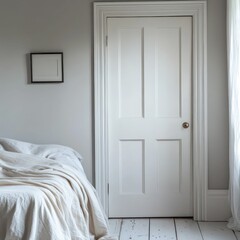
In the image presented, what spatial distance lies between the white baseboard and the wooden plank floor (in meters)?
0.08

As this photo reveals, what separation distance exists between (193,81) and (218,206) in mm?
1171

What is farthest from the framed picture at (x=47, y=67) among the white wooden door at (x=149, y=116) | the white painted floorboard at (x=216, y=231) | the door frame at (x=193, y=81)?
the white painted floorboard at (x=216, y=231)

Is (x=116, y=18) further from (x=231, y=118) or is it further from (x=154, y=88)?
(x=231, y=118)

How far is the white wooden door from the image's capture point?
379 cm

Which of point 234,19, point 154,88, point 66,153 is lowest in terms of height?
point 66,153

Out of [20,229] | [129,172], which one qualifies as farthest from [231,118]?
[20,229]

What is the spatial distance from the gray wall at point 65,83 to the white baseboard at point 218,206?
0.07 metres

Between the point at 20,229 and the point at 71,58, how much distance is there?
6.45 feet

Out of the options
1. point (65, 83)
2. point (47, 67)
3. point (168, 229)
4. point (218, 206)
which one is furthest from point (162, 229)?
point (47, 67)

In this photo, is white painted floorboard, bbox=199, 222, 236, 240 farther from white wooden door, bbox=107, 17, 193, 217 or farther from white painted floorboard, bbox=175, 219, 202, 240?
white wooden door, bbox=107, 17, 193, 217

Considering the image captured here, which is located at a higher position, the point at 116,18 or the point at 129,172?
the point at 116,18

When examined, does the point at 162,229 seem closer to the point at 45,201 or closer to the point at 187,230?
the point at 187,230

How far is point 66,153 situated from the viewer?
3.43 m

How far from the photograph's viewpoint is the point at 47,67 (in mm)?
3756
